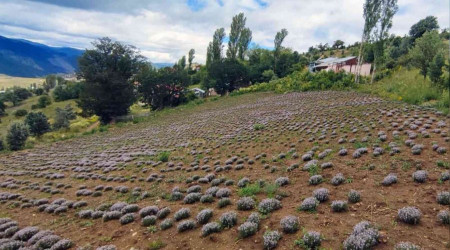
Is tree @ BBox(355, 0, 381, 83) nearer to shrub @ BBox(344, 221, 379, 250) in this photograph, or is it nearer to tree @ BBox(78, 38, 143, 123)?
shrub @ BBox(344, 221, 379, 250)

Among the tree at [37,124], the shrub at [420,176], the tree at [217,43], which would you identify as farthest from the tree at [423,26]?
the tree at [37,124]

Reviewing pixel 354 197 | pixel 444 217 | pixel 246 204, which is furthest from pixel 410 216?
pixel 246 204

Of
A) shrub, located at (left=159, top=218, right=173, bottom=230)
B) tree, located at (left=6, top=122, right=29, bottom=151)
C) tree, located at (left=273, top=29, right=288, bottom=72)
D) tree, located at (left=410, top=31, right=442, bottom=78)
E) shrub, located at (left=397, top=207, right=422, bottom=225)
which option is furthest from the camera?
tree, located at (left=273, top=29, right=288, bottom=72)

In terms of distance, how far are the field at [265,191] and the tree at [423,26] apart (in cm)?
6361

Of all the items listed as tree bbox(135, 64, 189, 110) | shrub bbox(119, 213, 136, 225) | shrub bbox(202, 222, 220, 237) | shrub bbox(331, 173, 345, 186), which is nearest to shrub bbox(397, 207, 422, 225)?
shrub bbox(331, 173, 345, 186)

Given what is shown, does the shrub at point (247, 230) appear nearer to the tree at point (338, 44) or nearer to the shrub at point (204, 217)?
the shrub at point (204, 217)

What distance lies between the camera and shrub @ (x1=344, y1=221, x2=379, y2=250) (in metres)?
4.49

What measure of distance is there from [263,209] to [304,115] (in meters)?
17.5

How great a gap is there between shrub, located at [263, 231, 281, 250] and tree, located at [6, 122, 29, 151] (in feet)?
122

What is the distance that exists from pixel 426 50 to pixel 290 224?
93.6 feet

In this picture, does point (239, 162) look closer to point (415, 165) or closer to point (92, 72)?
point (415, 165)

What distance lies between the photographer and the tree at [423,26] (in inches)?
2389

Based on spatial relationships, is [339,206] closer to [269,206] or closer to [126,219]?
[269,206]

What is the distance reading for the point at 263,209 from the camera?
22.7 ft
